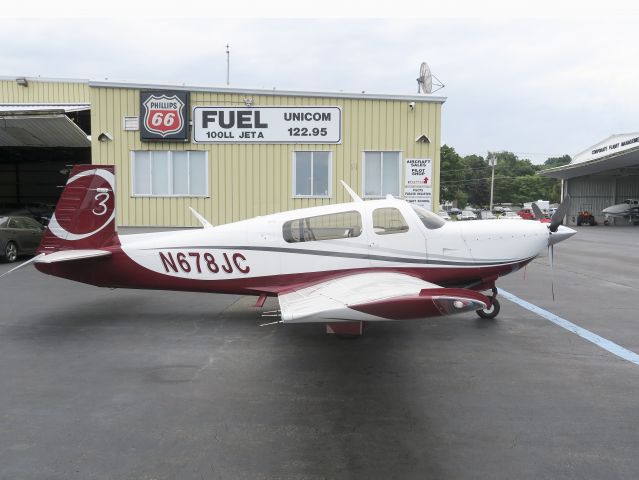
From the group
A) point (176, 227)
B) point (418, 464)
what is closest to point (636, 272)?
point (418, 464)

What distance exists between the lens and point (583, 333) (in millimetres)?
6879

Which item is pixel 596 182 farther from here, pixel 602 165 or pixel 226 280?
pixel 226 280

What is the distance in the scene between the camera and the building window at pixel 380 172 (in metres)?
14.9

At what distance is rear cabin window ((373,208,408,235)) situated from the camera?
6.99 meters

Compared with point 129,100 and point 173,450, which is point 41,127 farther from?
point 173,450

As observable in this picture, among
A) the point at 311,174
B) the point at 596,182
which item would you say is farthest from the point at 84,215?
the point at 596,182

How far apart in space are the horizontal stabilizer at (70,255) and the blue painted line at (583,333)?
294 inches

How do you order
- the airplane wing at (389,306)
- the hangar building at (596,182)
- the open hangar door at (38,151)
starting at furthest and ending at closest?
the hangar building at (596,182) < the open hangar door at (38,151) < the airplane wing at (389,306)

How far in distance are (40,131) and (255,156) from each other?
12.2 meters

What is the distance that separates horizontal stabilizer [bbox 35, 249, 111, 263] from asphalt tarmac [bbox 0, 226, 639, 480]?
112cm

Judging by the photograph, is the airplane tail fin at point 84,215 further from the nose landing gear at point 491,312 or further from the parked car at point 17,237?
the parked car at point 17,237

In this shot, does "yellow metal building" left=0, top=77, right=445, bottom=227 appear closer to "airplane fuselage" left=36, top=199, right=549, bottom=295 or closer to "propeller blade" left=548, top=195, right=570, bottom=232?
"propeller blade" left=548, top=195, right=570, bottom=232

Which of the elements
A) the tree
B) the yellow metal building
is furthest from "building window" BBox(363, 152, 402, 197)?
the tree

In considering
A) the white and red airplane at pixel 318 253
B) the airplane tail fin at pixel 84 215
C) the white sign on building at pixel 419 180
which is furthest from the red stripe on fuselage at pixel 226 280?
the white sign on building at pixel 419 180
